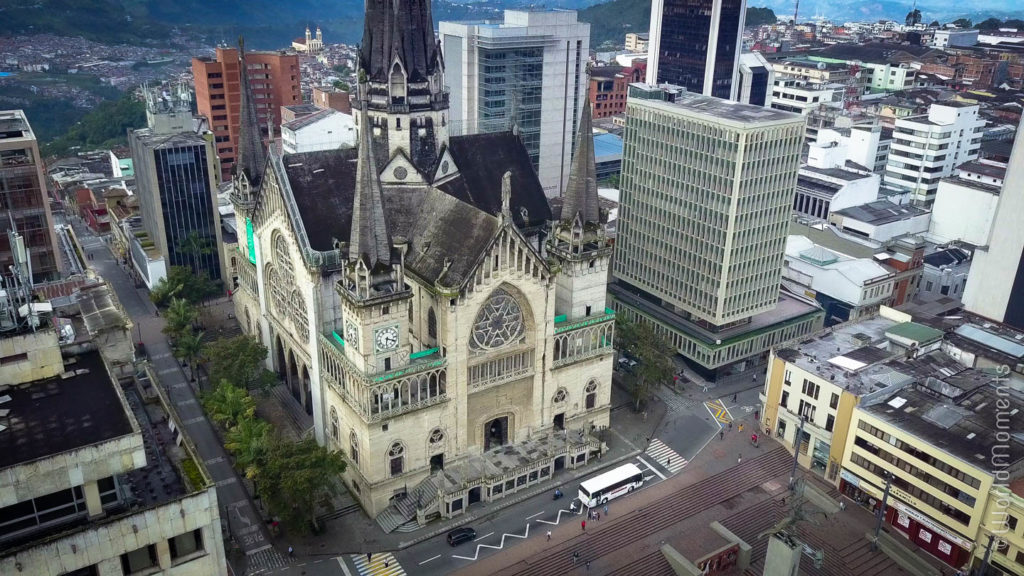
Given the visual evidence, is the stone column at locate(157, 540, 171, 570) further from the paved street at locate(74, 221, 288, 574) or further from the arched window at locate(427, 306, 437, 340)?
the arched window at locate(427, 306, 437, 340)

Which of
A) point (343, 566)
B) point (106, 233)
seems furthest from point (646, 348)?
point (106, 233)

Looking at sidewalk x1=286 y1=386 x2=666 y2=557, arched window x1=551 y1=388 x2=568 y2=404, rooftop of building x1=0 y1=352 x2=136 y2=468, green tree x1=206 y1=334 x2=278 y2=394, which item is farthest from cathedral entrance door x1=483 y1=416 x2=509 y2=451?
rooftop of building x1=0 y1=352 x2=136 y2=468

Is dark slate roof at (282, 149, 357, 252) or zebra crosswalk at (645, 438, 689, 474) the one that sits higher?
dark slate roof at (282, 149, 357, 252)

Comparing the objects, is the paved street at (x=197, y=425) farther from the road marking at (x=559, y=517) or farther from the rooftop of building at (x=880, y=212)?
the rooftop of building at (x=880, y=212)

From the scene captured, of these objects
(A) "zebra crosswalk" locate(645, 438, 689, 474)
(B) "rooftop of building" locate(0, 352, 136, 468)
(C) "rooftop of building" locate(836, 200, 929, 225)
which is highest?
(B) "rooftop of building" locate(0, 352, 136, 468)

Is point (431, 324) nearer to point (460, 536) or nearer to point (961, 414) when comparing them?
point (460, 536)
